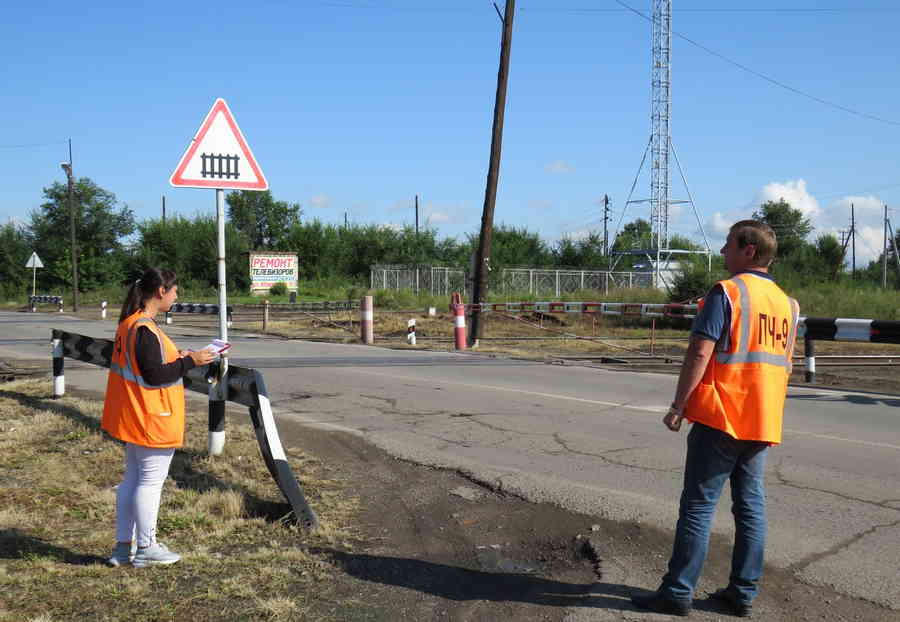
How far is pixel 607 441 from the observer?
26.3ft

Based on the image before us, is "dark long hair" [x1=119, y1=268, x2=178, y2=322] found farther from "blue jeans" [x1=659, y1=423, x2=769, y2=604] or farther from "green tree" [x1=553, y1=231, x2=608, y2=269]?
"green tree" [x1=553, y1=231, x2=608, y2=269]

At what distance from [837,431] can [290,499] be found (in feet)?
19.7

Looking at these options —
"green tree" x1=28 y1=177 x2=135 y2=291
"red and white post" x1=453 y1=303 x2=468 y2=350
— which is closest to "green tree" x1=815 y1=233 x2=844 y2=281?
"red and white post" x1=453 y1=303 x2=468 y2=350

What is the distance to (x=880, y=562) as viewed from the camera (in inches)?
185

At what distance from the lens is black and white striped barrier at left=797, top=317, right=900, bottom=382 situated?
1249 centimetres

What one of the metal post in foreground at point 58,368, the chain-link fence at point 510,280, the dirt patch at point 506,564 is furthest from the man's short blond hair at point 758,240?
the chain-link fence at point 510,280

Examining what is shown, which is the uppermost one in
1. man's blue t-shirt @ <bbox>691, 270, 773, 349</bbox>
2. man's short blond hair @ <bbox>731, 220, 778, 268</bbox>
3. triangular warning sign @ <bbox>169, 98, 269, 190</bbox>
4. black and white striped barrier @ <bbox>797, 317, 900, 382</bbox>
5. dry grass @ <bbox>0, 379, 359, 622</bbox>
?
triangular warning sign @ <bbox>169, 98, 269, 190</bbox>

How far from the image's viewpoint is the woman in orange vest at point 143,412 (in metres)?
4.52

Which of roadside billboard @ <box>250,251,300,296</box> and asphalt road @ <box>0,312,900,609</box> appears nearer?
asphalt road @ <box>0,312,900,609</box>

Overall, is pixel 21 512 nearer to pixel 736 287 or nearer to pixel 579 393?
pixel 736 287

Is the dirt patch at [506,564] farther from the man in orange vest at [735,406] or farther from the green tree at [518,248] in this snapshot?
the green tree at [518,248]

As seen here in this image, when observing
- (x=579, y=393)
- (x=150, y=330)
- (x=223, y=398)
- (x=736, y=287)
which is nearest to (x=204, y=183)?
(x=223, y=398)

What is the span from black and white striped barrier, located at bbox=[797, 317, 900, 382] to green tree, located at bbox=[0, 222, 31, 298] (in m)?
60.4

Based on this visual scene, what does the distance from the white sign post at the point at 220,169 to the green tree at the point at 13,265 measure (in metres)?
61.4
